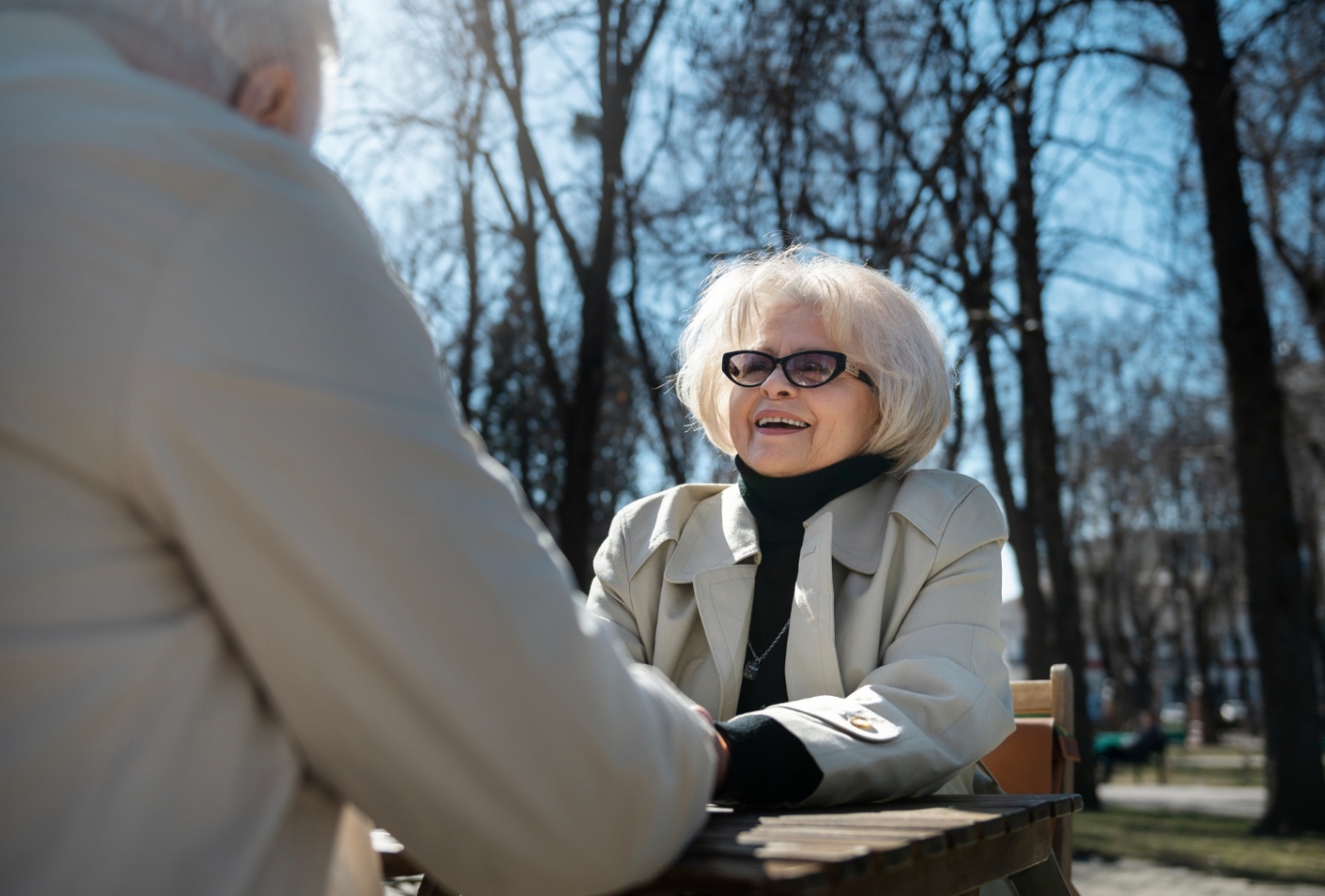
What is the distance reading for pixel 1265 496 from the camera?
9.03m

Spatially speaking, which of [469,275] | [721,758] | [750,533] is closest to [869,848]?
[721,758]

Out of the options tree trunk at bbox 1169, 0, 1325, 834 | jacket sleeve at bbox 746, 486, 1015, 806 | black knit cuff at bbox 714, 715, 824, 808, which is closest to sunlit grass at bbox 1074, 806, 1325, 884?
tree trunk at bbox 1169, 0, 1325, 834

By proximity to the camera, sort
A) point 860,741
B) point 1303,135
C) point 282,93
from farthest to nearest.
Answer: point 1303,135 < point 860,741 < point 282,93

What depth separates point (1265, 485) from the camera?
9.03 meters

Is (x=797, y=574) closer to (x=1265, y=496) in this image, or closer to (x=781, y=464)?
(x=781, y=464)

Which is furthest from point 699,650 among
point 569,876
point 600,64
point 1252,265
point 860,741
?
point 1252,265

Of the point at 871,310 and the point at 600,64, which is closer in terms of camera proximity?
the point at 871,310

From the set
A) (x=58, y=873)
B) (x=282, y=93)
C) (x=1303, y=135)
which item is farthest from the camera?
(x=1303, y=135)

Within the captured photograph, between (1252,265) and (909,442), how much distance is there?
803 cm

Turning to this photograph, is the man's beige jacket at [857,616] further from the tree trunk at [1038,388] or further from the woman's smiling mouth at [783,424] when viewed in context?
the tree trunk at [1038,388]

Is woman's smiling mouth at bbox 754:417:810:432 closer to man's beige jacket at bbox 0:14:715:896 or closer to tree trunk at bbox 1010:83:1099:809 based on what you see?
man's beige jacket at bbox 0:14:715:896

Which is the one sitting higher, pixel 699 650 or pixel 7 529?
pixel 7 529

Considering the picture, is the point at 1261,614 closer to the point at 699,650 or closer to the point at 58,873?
the point at 699,650

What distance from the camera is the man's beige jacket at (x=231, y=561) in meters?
0.88
